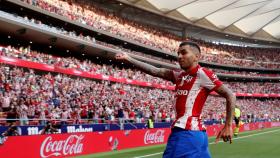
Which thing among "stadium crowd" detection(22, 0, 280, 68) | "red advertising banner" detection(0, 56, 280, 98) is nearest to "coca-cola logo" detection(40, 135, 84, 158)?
"red advertising banner" detection(0, 56, 280, 98)

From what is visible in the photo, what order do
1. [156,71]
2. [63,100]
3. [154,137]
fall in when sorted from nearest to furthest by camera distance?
1. [156,71]
2. [63,100]
3. [154,137]

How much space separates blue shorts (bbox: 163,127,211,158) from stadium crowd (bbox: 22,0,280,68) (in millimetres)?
31546

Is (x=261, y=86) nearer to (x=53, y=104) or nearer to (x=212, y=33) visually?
(x=212, y=33)

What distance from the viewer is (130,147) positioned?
20.1 meters

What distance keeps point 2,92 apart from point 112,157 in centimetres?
577

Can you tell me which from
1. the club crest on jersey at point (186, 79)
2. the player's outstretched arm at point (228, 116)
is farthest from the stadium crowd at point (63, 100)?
the player's outstretched arm at point (228, 116)

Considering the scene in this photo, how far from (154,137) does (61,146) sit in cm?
882

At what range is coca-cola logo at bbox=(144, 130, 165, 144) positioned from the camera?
2209 centimetres

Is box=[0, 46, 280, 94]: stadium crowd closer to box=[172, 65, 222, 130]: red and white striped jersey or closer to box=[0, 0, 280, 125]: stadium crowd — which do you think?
box=[0, 0, 280, 125]: stadium crowd

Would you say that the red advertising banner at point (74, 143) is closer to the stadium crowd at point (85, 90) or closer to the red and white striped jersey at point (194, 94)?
the stadium crowd at point (85, 90)

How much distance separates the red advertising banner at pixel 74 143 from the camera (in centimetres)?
1282

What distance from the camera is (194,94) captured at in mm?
5168

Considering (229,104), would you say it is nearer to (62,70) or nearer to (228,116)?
(228,116)

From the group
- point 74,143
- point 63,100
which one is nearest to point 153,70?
point 74,143
